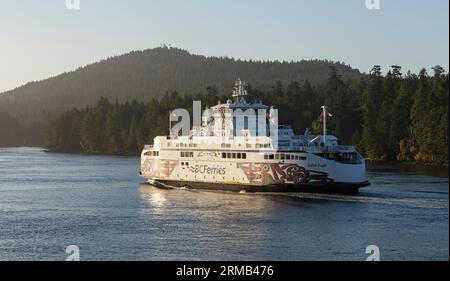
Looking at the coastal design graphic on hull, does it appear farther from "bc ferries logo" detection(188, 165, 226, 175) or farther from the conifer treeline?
the conifer treeline

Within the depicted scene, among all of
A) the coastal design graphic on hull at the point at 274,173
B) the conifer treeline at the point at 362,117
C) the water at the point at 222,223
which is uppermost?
the conifer treeline at the point at 362,117

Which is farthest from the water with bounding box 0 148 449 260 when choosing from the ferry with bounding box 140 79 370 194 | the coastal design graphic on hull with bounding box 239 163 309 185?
the ferry with bounding box 140 79 370 194

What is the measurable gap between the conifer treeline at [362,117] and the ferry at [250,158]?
33541 millimetres

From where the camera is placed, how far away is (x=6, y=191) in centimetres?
6488

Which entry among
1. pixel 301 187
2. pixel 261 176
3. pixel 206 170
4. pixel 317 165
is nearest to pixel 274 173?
pixel 261 176

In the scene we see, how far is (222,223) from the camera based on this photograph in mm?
44812

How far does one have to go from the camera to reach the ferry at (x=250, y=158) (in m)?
55.3

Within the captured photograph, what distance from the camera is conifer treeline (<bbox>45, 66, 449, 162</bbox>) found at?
94.6 m

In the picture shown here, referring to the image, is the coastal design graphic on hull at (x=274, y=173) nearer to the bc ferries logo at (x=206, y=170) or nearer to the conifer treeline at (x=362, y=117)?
the bc ferries logo at (x=206, y=170)

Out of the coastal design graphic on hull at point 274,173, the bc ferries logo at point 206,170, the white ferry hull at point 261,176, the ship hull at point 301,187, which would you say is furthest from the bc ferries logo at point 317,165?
the bc ferries logo at point 206,170

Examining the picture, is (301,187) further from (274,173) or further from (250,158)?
(250,158)

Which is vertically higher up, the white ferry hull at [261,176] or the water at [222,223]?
Answer: the white ferry hull at [261,176]

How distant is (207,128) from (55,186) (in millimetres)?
15330
